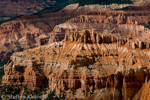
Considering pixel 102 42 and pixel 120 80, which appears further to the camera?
pixel 102 42

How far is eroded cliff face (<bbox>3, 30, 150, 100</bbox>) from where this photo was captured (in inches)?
3954

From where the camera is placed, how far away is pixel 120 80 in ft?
336

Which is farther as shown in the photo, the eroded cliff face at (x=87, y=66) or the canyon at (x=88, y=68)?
the eroded cliff face at (x=87, y=66)

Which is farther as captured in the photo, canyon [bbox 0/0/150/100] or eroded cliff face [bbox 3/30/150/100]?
eroded cliff face [bbox 3/30/150/100]

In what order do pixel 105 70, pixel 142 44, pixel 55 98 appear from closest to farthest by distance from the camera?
pixel 55 98
pixel 105 70
pixel 142 44

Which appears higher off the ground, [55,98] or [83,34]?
[83,34]

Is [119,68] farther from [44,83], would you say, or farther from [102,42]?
[44,83]

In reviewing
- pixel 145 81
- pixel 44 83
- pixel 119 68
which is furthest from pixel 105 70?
pixel 44 83

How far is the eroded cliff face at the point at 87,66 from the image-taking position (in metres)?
100

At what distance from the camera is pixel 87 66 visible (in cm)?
10375

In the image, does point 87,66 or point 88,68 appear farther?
point 87,66

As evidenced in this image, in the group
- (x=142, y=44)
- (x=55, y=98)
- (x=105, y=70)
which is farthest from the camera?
(x=142, y=44)

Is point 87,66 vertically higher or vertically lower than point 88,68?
higher

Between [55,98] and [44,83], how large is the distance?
36.0 feet
